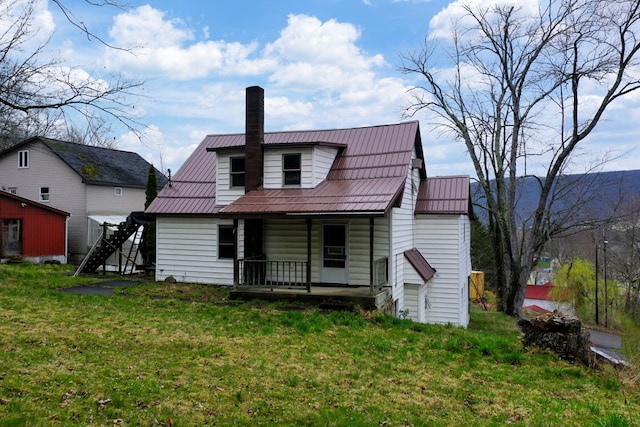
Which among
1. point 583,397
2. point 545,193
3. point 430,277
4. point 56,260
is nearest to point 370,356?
point 583,397

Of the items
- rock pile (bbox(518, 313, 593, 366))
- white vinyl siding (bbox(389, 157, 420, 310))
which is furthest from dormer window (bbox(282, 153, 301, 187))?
rock pile (bbox(518, 313, 593, 366))

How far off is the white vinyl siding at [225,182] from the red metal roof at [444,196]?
710 cm

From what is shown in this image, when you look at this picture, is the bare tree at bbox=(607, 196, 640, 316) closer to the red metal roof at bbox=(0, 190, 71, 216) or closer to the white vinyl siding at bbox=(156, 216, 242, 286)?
the white vinyl siding at bbox=(156, 216, 242, 286)

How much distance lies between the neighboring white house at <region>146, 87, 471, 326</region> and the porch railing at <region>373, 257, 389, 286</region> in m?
0.04

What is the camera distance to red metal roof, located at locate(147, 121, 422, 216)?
1224 cm

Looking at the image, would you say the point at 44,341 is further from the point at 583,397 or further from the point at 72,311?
the point at 583,397

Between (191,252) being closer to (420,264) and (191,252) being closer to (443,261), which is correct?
(420,264)

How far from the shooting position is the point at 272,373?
6824mm

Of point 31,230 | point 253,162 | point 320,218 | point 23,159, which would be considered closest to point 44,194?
point 23,159

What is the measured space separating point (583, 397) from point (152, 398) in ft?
21.0

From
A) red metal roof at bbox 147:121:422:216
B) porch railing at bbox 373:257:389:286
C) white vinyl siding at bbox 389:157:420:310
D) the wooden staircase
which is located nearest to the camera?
red metal roof at bbox 147:121:422:216

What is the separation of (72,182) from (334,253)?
1956 centimetres

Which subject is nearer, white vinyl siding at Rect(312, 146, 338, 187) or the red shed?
white vinyl siding at Rect(312, 146, 338, 187)

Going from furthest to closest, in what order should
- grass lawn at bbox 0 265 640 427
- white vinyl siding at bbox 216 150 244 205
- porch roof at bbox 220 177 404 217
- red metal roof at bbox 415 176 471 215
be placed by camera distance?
red metal roof at bbox 415 176 471 215, white vinyl siding at bbox 216 150 244 205, porch roof at bbox 220 177 404 217, grass lawn at bbox 0 265 640 427
